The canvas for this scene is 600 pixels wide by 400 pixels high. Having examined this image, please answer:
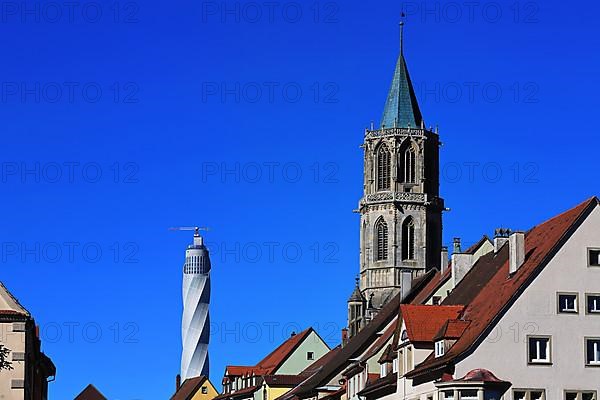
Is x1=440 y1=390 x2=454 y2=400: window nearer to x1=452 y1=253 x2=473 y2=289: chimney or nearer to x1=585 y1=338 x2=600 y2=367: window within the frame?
x1=585 y1=338 x2=600 y2=367: window

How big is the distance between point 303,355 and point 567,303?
233 feet

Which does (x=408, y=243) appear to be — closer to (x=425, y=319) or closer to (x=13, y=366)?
(x=425, y=319)

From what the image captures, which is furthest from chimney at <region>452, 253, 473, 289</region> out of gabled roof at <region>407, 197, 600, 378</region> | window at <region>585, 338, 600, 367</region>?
window at <region>585, 338, 600, 367</region>

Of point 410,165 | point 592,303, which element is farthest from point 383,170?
point 592,303

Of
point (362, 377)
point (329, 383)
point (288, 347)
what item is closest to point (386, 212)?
point (288, 347)

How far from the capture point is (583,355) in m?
68.0

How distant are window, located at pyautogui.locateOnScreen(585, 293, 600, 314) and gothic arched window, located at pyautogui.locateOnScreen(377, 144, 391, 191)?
116867 mm

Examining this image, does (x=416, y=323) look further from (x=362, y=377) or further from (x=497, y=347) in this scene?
(x=362, y=377)

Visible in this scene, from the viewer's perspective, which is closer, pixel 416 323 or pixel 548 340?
pixel 548 340

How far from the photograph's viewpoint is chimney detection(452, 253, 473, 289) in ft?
282

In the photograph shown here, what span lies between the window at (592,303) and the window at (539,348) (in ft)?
7.92

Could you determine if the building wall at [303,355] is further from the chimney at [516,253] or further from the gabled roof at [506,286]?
the chimney at [516,253]

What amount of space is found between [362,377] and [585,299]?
71.2 feet

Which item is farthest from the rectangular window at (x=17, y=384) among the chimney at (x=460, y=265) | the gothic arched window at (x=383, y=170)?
the gothic arched window at (x=383, y=170)
